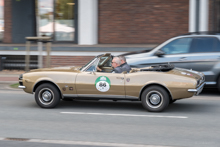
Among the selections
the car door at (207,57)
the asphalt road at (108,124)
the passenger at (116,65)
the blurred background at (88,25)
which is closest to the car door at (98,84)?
the passenger at (116,65)

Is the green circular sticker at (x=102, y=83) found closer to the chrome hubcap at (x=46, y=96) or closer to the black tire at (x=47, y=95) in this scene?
the black tire at (x=47, y=95)

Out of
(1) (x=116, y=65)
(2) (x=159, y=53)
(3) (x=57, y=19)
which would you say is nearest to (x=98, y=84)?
(1) (x=116, y=65)

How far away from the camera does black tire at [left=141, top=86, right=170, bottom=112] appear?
7.92m

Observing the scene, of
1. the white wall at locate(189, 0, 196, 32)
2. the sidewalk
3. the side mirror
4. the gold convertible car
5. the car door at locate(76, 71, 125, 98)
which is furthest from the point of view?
the white wall at locate(189, 0, 196, 32)

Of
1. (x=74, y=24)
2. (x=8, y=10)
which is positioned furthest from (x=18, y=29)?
(x=74, y=24)

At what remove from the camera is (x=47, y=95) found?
334 inches

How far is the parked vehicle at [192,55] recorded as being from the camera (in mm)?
10531


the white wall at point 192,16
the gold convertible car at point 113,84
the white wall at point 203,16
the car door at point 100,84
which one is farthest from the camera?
the white wall at point 203,16

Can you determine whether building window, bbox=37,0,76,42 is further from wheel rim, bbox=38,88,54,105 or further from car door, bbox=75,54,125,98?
car door, bbox=75,54,125,98

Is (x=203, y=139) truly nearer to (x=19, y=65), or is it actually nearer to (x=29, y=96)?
(x=29, y=96)

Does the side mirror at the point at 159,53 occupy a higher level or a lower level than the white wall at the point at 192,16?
lower

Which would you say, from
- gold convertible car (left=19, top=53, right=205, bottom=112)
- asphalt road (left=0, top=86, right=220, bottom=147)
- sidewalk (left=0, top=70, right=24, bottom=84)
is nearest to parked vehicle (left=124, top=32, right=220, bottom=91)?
asphalt road (left=0, top=86, right=220, bottom=147)

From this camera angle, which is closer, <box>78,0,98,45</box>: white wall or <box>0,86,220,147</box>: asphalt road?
<box>0,86,220,147</box>: asphalt road

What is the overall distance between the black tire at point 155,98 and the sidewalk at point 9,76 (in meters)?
6.54
